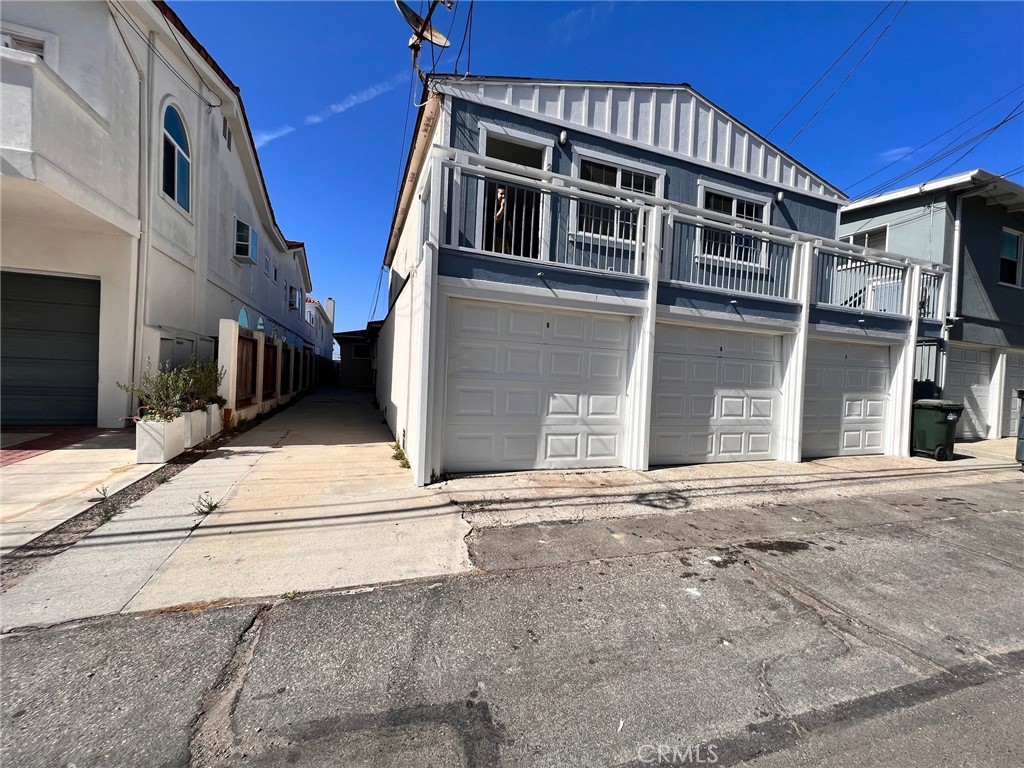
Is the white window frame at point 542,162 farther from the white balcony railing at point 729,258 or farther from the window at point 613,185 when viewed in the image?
the white balcony railing at point 729,258

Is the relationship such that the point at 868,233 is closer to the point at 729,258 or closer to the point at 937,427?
the point at 937,427

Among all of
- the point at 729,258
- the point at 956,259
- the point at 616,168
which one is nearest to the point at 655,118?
the point at 616,168

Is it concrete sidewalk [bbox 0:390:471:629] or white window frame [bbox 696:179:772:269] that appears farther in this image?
white window frame [bbox 696:179:772:269]

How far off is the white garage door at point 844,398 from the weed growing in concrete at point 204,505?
9.30m

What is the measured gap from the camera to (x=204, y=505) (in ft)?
14.3

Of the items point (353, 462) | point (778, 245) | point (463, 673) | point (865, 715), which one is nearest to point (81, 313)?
point (353, 462)

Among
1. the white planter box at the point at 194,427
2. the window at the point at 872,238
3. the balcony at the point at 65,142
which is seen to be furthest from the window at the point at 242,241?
the window at the point at 872,238

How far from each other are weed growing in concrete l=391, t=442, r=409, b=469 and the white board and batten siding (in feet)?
19.2

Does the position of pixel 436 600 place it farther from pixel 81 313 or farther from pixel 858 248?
pixel 858 248

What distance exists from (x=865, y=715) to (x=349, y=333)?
28.1 m

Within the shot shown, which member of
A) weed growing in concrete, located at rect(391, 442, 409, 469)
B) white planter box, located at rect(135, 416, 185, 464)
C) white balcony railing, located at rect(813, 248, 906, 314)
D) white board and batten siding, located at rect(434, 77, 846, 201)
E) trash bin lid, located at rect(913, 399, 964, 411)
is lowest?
weed growing in concrete, located at rect(391, 442, 409, 469)

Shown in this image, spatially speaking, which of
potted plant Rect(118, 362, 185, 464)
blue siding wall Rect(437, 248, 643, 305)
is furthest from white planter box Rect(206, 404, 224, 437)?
blue siding wall Rect(437, 248, 643, 305)

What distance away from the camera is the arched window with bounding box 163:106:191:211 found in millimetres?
8406

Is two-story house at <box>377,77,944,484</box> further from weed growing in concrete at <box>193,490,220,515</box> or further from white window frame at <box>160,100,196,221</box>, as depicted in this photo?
white window frame at <box>160,100,196,221</box>
